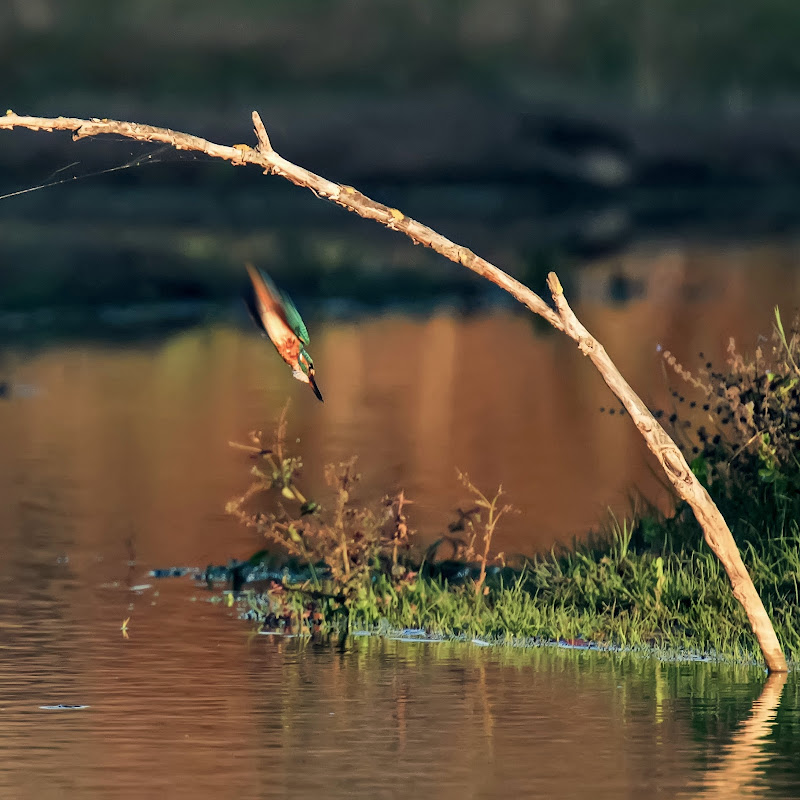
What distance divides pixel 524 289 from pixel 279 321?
1023 mm

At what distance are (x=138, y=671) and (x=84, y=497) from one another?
7.08 metres

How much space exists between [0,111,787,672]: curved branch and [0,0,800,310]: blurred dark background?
2193 cm

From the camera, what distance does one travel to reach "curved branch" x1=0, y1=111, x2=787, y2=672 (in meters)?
11.1

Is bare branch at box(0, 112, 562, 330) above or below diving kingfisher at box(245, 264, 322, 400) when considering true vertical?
above

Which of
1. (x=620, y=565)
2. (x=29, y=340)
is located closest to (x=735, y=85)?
(x=29, y=340)

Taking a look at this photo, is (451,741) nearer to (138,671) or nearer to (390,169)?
(138,671)

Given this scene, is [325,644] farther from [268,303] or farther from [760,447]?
[760,447]

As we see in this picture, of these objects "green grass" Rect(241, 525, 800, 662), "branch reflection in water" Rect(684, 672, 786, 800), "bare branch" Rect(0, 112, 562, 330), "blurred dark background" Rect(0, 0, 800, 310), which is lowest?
"branch reflection in water" Rect(684, 672, 786, 800)

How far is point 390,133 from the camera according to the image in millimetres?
47406

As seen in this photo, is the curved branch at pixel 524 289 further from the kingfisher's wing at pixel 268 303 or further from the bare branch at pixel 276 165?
the kingfisher's wing at pixel 268 303

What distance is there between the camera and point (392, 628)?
43.8ft

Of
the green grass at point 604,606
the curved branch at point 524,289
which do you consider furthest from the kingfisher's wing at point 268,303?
the green grass at point 604,606

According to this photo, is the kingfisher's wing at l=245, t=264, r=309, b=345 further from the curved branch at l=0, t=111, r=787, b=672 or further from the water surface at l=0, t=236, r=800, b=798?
the water surface at l=0, t=236, r=800, b=798

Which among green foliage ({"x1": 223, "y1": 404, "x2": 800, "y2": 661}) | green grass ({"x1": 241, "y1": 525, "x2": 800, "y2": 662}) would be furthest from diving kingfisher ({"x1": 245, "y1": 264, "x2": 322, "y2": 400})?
green grass ({"x1": 241, "y1": 525, "x2": 800, "y2": 662})
